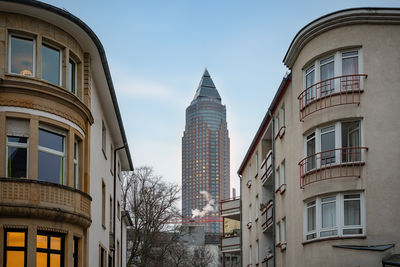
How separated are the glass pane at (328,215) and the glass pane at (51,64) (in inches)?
433

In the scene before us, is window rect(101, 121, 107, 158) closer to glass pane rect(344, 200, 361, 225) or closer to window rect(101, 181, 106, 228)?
window rect(101, 181, 106, 228)

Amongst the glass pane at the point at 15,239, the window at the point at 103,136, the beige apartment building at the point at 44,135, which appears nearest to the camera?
the glass pane at the point at 15,239

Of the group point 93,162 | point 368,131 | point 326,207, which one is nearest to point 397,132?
point 368,131

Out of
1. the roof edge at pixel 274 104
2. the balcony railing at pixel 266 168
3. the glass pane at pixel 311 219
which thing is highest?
the roof edge at pixel 274 104

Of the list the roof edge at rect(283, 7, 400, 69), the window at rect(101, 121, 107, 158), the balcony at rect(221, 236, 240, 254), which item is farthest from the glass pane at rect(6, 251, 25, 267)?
the balcony at rect(221, 236, 240, 254)

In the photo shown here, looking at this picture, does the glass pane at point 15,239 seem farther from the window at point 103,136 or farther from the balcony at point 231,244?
the balcony at point 231,244

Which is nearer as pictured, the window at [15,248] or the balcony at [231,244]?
the window at [15,248]

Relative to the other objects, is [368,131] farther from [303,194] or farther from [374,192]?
[303,194]

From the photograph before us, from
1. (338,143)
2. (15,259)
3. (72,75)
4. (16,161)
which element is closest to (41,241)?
(15,259)

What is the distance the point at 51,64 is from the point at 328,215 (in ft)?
37.9

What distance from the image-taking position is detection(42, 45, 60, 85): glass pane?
20156 millimetres

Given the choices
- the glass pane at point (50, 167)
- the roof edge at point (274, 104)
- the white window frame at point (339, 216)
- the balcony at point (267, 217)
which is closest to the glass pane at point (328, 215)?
the white window frame at point (339, 216)

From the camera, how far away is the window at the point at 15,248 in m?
18.3

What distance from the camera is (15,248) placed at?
18.5 meters
